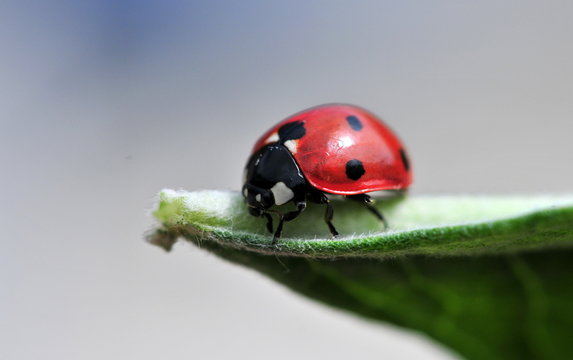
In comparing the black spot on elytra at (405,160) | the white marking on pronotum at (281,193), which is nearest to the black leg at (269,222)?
the white marking on pronotum at (281,193)

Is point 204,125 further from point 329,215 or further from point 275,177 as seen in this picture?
point 329,215

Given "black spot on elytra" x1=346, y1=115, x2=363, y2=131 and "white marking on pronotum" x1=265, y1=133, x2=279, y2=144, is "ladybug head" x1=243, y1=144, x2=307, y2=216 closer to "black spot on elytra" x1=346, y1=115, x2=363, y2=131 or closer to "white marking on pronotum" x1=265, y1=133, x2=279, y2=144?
"white marking on pronotum" x1=265, y1=133, x2=279, y2=144

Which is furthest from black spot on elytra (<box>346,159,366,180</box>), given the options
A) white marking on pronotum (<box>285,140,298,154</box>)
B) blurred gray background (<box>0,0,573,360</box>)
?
blurred gray background (<box>0,0,573,360</box>)

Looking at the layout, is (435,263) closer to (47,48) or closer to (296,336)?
(296,336)

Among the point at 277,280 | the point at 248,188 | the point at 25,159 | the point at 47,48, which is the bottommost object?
the point at 277,280

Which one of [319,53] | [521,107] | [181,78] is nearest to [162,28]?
[181,78]

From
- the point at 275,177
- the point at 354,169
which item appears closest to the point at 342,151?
the point at 354,169

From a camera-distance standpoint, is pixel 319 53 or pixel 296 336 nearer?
pixel 296 336
